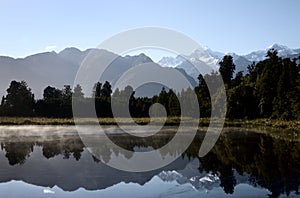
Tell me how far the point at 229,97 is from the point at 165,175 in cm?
5424

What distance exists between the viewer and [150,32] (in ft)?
134

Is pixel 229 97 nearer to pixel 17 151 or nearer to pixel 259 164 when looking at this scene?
pixel 17 151

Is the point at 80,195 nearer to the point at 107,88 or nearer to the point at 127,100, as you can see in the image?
the point at 127,100

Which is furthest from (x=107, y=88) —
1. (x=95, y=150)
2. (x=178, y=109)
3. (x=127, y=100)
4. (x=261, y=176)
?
(x=261, y=176)

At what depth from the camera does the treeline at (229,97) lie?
6303 cm

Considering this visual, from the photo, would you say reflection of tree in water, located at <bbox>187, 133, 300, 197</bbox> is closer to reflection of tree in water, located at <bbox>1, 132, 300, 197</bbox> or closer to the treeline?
reflection of tree in water, located at <bbox>1, 132, 300, 197</bbox>

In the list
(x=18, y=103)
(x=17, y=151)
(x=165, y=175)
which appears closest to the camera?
(x=165, y=175)

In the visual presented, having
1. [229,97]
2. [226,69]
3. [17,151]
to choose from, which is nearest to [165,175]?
[17,151]

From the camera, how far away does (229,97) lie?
72.3 meters

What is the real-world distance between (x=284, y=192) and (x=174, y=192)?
4.24 m

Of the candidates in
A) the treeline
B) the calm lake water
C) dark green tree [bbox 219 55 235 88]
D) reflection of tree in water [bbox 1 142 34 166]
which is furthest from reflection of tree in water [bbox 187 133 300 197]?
dark green tree [bbox 219 55 235 88]

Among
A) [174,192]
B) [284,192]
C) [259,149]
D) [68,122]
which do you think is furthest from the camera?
[68,122]

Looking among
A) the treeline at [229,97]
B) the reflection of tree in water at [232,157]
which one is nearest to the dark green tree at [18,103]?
the treeline at [229,97]

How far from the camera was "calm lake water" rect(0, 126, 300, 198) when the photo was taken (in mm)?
15898
